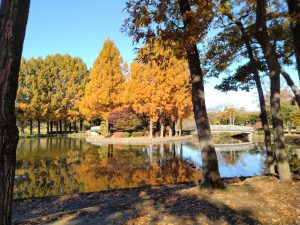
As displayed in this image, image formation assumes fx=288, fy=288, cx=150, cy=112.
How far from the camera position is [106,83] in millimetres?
38562

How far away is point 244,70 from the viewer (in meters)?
12.2

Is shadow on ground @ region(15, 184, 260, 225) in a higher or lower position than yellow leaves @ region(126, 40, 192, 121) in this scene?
lower

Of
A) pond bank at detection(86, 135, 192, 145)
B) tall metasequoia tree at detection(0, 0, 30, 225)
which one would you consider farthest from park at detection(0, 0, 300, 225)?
pond bank at detection(86, 135, 192, 145)

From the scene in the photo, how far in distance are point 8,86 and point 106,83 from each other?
3585 centimetres

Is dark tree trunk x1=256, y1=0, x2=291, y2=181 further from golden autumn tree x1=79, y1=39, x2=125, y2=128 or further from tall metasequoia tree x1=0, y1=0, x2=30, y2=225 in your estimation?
golden autumn tree x1=79, y1=39, x2=125, y2=128

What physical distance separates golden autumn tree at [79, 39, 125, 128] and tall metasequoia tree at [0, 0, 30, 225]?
3508cm

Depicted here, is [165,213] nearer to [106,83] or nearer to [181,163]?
[181,163]

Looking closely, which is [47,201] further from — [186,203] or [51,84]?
[51,84]

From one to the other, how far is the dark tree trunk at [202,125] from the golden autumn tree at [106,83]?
30.8 metres

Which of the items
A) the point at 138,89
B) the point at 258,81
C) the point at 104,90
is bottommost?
the point at 258,81

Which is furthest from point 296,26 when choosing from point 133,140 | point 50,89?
point 50,89

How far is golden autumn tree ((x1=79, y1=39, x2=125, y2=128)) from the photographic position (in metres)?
38.6

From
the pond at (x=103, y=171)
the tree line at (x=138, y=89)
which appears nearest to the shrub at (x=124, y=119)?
the tree line at (x=138, y=89)

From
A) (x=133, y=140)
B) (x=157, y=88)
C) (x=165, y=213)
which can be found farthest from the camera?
(x=133, y=140)
